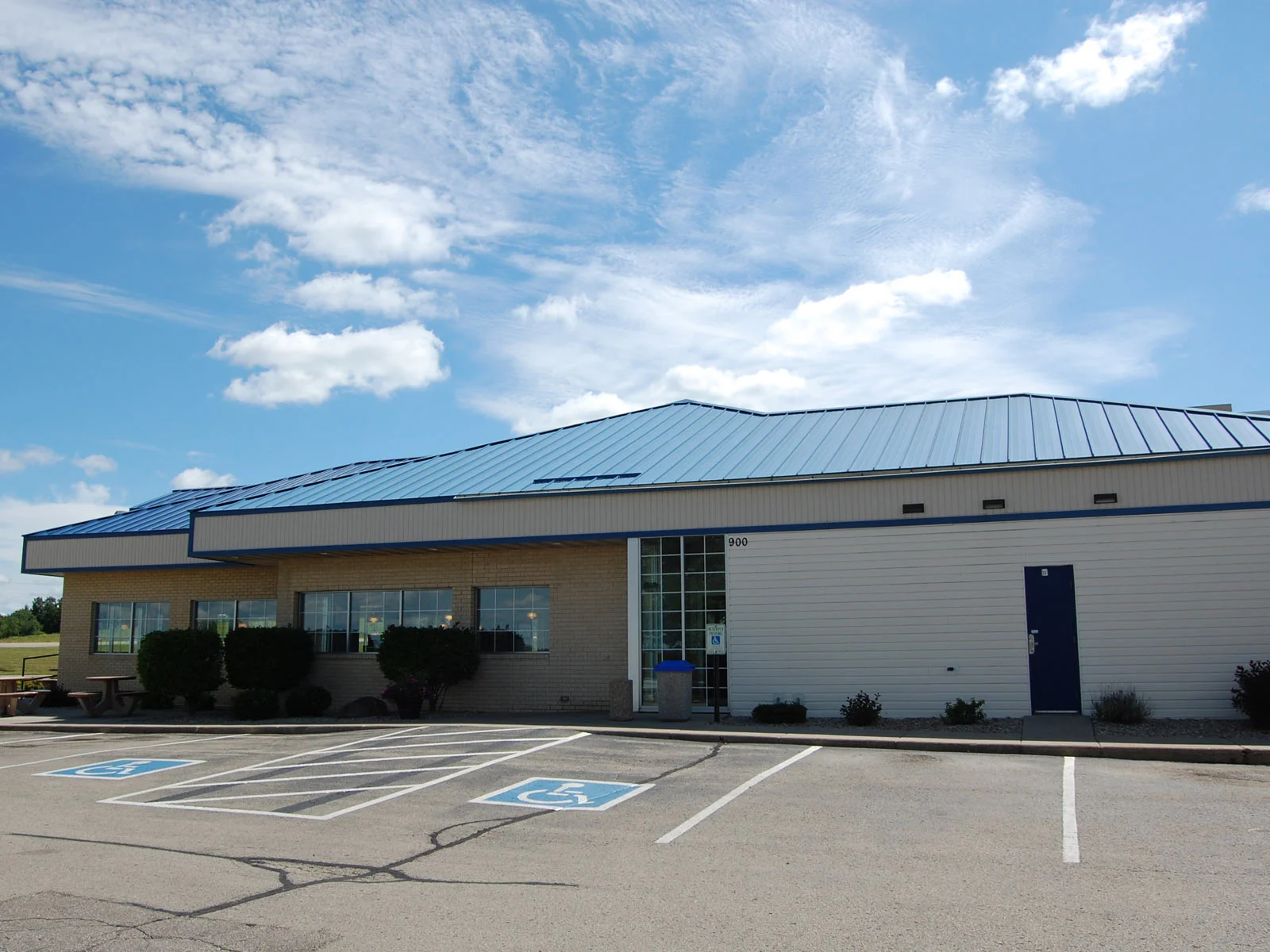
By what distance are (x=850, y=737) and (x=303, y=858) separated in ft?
27.5

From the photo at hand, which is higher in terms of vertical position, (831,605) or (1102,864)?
(831,605)

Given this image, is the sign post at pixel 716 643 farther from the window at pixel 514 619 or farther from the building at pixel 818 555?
the window at pixel 514 619

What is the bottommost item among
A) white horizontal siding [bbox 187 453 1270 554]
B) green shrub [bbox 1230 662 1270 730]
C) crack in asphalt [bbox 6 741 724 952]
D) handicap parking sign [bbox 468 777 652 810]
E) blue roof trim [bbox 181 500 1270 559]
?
crack in asphalt [bbox 6 741 724 952]

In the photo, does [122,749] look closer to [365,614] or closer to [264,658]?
[264,658]

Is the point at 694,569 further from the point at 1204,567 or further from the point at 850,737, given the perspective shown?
the point at 1204,567

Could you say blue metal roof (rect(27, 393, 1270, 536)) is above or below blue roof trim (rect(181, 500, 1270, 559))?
above

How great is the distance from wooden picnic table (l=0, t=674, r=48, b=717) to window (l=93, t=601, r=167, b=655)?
1.89 m

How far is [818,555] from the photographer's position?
1888 cm

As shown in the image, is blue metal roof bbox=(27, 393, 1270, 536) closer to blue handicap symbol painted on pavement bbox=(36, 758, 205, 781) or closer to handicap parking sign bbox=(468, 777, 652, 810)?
blue handicap symbol painted on pavement bbox=(36, 758, 205, 781)

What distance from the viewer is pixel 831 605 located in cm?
1870

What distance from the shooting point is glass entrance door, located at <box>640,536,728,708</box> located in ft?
64.5

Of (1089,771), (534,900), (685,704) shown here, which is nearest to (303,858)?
(534,900)

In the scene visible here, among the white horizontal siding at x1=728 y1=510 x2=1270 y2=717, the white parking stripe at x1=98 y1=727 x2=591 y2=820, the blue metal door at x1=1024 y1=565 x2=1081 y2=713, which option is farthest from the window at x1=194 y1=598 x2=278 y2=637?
the blue metal door at x1=1024 y1=565 x2=1081 y2=713

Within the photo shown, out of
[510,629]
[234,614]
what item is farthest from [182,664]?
[510,629]
